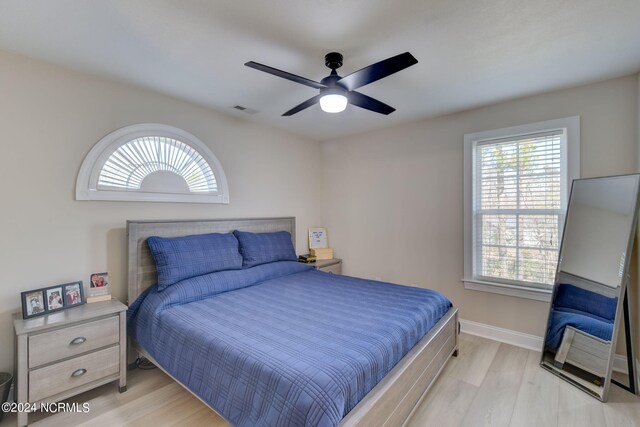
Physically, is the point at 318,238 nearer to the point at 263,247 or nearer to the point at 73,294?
the point at 263,247

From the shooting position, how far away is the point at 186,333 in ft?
5.96

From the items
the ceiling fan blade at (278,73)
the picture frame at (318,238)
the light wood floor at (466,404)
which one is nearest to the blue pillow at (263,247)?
the picture frame at (318,238)

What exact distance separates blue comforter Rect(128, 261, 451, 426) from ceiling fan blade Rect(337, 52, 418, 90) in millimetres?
1556

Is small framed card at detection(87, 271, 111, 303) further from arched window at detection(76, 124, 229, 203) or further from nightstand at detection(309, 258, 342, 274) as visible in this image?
nightstand at detection(309, 258, 342, 274)

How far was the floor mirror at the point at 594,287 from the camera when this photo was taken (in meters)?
2.13

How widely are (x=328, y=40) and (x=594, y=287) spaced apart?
2833 millimetres

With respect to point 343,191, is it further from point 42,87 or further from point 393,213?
point 42,87

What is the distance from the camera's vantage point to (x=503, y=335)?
293cm

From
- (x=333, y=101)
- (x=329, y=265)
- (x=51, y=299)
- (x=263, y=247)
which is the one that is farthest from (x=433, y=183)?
(x=51, y=299)

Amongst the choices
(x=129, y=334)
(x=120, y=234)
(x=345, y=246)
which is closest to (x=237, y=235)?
(x=120, y=234)

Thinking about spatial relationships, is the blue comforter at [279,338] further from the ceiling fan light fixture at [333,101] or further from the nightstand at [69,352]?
the ceiling fan light fixture at [333,101]

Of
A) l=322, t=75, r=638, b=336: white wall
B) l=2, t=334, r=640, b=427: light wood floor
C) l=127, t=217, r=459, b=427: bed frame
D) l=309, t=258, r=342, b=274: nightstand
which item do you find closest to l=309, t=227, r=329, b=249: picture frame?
l=322, t=75, r=638, b=336: white wall

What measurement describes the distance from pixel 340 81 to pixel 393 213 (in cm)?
222

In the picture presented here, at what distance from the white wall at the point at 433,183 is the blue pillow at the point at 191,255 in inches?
73.9
